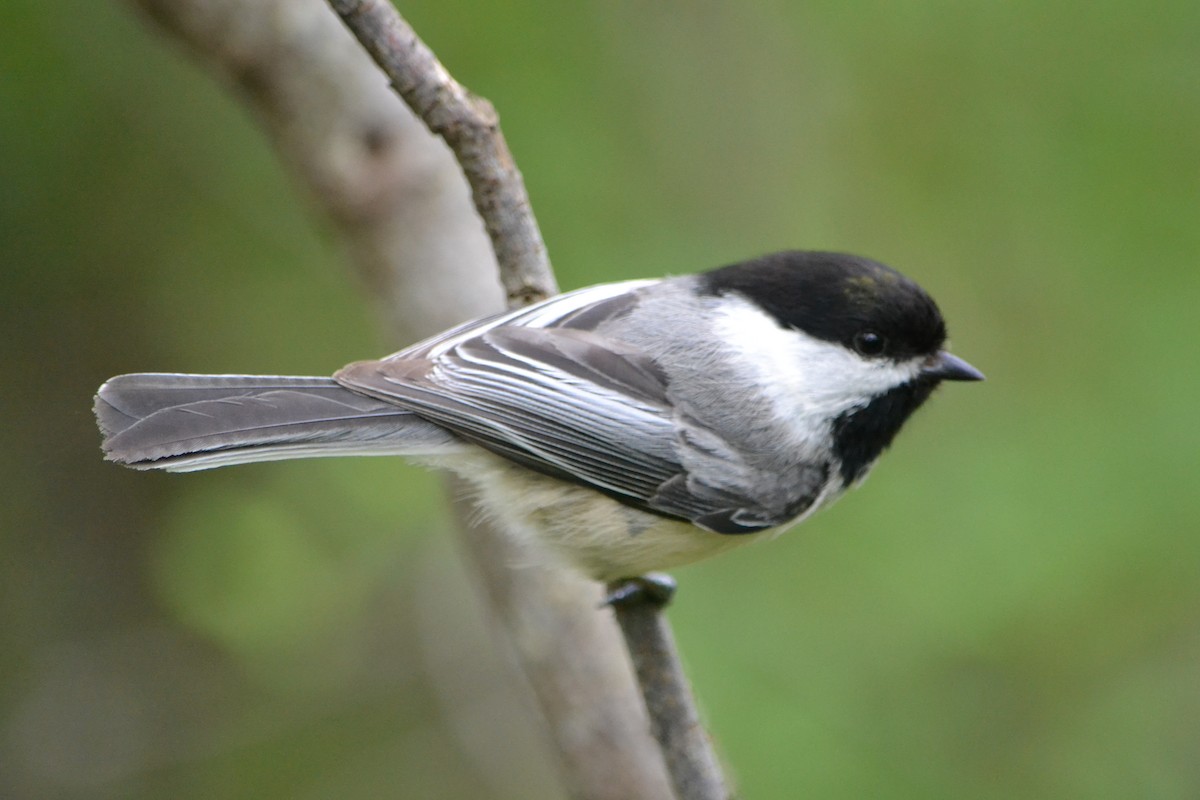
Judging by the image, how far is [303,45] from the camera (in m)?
2.57

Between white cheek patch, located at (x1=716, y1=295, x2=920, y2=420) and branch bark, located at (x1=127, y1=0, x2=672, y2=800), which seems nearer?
white cheek patch, located at (x1=716, y1=295, x2=920, y2=420)

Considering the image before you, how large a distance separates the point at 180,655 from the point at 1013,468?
2368 mm

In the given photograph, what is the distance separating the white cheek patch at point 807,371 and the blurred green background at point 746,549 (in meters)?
0.83

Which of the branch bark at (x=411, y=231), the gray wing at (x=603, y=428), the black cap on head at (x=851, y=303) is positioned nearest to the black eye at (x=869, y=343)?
the black cap on head at (x=851, y=303)

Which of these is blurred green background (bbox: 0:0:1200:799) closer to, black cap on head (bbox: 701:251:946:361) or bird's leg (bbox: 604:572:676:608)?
bird's leg (bbox: 604:572:676:608)

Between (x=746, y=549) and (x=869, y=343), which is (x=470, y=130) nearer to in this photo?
(x=869, y=343)

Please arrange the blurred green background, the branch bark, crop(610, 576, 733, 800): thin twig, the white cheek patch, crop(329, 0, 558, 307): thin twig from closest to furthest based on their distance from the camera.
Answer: crop(329, 0, 558, 307): thin twig < crop(610, 576, 733, 800): thin twig < the white cheek patch < the branch bark < the blurred green background

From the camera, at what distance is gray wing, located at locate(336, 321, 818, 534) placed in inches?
80.9

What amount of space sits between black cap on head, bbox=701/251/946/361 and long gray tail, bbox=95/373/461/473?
27.2 inches

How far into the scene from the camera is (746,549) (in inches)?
119

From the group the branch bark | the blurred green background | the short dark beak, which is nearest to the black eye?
the short dark beak

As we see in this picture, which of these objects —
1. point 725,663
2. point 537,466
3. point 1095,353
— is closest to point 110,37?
point 537,466

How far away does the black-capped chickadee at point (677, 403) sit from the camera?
6.68 feet

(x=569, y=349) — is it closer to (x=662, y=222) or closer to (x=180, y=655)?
(x=662, y=222)
